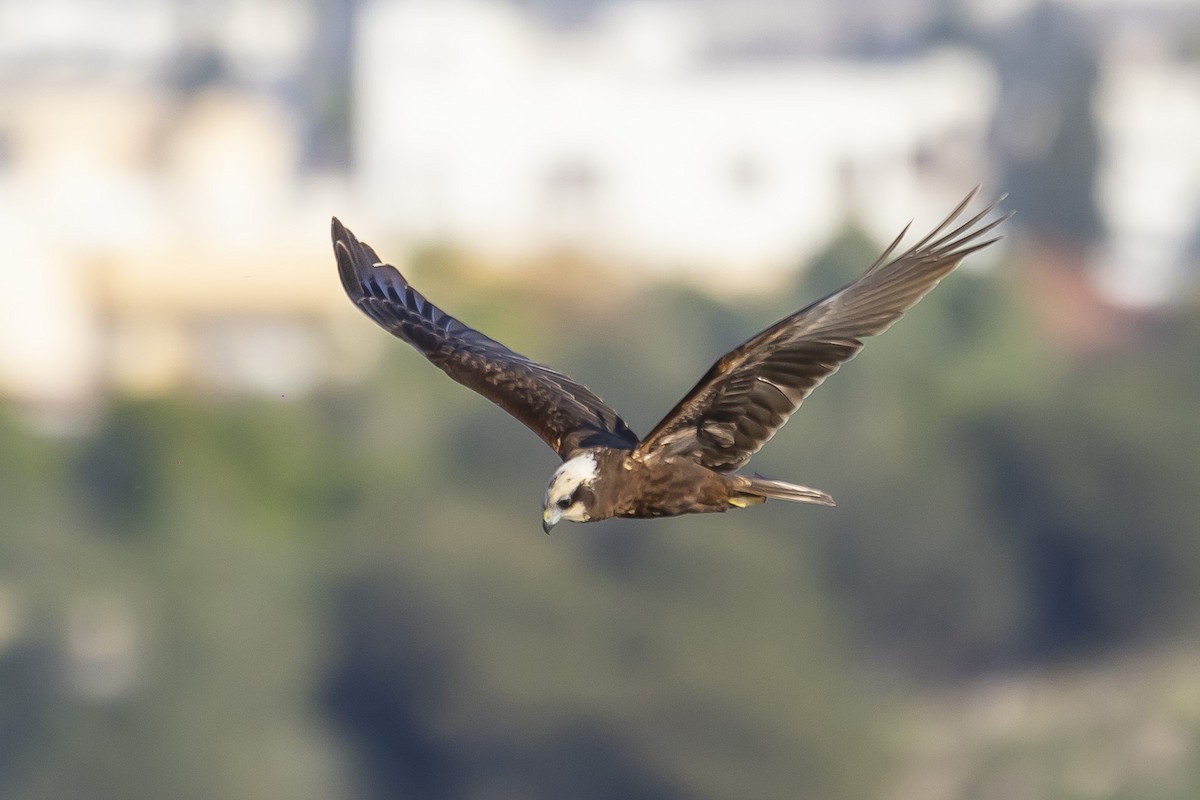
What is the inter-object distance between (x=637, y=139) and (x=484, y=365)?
329 feet

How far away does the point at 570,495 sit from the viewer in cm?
1128

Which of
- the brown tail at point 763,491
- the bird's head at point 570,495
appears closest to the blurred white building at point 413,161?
the brown tail at point 763,491

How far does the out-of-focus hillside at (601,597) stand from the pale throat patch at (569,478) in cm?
→ 4015

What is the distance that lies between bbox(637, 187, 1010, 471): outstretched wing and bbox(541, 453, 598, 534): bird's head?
299 mm

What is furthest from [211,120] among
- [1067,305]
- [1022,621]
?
[1022,621]

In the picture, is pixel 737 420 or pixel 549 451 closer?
pixel 737 420

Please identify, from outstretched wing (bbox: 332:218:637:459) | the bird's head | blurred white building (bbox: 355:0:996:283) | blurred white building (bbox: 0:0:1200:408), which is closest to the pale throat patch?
the bird's head

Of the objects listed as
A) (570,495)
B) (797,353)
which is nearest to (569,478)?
(570,495)

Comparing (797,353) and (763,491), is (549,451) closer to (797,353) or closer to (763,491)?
(763,491)

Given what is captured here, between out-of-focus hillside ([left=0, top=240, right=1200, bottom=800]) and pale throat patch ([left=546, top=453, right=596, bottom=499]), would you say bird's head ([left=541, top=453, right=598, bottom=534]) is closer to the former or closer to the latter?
pale throat patch ([left=546, top=453, right=596, bottom=499])

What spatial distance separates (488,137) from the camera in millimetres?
113000

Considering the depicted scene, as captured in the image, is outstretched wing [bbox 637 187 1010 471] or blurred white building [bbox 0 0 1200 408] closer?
outstretched wing [bbox 637 187 1010 471]

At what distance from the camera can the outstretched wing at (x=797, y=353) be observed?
1083 cm

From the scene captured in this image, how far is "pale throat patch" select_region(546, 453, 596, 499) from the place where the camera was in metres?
11.3
